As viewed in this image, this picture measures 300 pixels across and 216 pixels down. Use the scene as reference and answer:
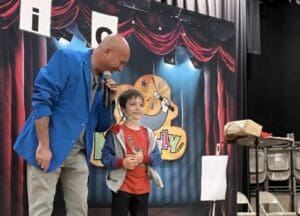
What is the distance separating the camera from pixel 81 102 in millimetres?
2666

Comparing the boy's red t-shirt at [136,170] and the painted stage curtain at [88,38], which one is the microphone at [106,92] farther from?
the painted stage curtain at [88,38]

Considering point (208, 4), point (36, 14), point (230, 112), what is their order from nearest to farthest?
point (36, 14) → point (230, 112) → point (208, 4)

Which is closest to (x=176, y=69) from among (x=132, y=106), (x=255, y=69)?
(x=132, y=106)

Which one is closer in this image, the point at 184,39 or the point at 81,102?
the point at 81,102

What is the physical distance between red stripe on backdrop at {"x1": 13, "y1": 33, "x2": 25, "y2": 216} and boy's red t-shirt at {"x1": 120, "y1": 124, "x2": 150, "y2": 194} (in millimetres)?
686

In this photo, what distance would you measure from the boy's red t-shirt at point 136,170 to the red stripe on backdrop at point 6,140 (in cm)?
75

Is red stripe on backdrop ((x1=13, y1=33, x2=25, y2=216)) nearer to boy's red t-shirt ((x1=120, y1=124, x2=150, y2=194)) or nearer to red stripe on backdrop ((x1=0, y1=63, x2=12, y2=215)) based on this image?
red stripe on backdrop ((x1=0, y1=63, x2=12, y2=215))

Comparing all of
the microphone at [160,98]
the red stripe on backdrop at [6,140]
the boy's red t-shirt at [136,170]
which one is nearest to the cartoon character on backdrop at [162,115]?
the microphone at [160,98]

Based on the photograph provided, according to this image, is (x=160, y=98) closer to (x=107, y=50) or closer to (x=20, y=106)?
(x=20, y=106)

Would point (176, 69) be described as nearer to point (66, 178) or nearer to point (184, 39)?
point (184, 39)

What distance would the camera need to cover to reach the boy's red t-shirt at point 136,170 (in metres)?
3.19

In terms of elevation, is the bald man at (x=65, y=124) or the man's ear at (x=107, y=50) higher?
the man's ear at (x=107, y=50)

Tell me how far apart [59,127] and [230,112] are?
2.35m

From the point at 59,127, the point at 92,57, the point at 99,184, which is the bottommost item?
the point at 99,184
